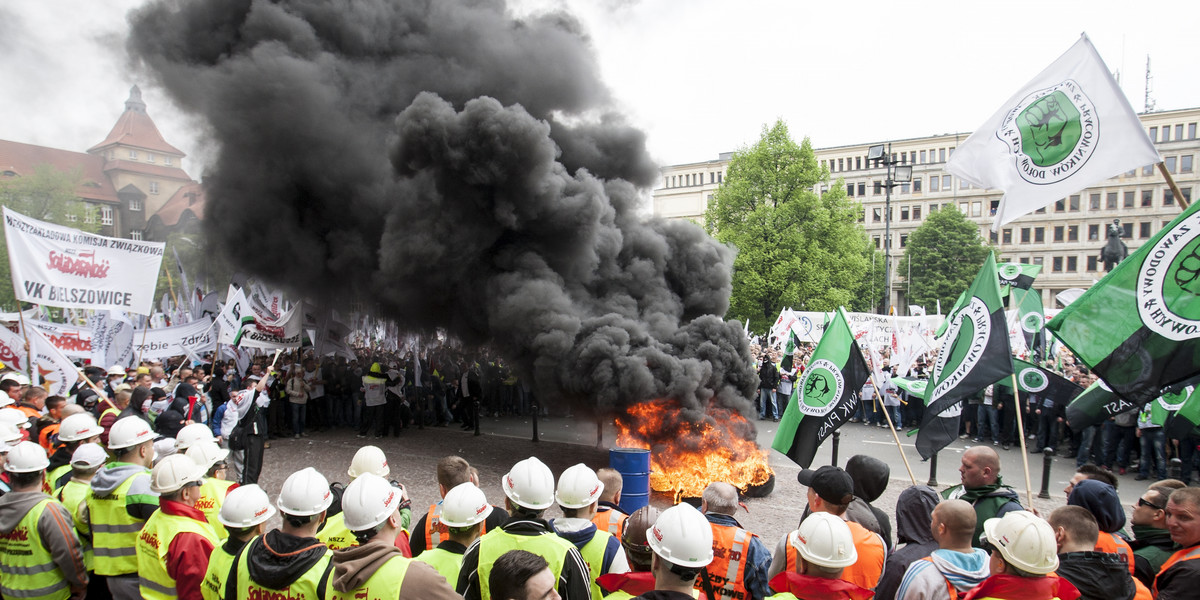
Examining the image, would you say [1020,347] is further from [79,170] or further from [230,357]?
[79,170]

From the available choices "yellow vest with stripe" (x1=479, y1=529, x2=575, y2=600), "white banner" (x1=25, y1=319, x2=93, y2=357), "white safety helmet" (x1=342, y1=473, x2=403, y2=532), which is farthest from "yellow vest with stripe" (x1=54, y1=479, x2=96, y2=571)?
"white banner" (x1=25, y1=319, x2=93, y2=357)

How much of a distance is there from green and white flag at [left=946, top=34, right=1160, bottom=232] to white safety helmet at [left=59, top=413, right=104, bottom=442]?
6757mm

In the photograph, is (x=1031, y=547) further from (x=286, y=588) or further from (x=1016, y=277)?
(x=1016, y=277)

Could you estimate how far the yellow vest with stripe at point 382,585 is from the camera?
262cm

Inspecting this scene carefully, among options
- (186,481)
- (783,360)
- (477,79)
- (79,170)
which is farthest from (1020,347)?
(79,170)

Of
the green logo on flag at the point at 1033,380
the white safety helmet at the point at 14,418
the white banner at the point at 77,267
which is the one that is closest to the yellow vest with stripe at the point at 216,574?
the white safety helmet at the point at 14,418

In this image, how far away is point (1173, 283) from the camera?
15.0ft

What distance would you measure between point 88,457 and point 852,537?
4337 mm

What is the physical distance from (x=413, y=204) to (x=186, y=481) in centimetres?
996

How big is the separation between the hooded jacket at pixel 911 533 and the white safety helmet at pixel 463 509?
1985 mm

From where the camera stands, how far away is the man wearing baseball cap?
3.38 metres

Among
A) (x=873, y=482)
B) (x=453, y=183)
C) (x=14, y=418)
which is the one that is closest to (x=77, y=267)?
(x=14, y=418)

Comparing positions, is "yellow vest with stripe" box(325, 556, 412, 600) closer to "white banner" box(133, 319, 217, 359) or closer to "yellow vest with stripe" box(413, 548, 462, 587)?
"yellow vest with stripe" box(413, 548, 462, 587)

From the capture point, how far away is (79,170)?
3650 cm
